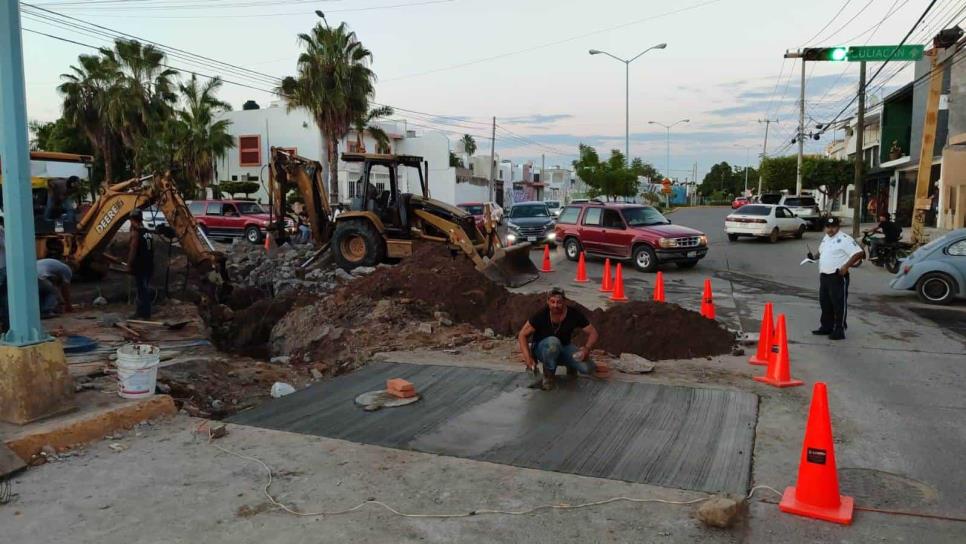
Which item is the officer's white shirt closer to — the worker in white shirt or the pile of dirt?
the worker in white shirt

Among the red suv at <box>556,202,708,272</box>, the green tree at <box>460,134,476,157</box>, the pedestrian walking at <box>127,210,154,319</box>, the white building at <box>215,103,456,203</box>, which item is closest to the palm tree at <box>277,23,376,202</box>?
the white building at <box>215,103,456,203</box>

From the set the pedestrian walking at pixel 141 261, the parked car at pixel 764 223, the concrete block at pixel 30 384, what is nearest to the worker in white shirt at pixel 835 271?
the concrete block at pixel 30 384

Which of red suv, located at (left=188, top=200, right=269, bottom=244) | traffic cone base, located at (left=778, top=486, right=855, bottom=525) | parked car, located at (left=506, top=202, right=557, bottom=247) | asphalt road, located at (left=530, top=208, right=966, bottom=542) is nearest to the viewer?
traffic cone base, located at (left=778, top=486, right=855, bottom=525)

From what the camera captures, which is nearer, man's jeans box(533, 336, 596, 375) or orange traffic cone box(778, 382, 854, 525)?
orange traffic cone box(778, 382, 854, 525)

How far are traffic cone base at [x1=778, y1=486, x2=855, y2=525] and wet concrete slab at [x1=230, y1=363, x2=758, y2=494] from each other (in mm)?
315

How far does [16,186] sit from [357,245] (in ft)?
33.8

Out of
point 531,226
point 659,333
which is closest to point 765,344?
point 659,333

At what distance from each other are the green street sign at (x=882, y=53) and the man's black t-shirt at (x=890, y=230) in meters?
6.69

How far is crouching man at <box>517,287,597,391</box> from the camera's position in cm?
711

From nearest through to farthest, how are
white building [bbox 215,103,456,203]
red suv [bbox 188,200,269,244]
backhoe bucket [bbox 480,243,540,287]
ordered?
backhoe bucket [bbox 480,243,540,287]
red suv [bbox 188,200,269,244]
white building [bbox 215,103,456,203]

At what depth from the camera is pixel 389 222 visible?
15.9m

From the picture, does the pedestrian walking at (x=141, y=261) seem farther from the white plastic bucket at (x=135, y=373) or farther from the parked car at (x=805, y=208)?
the parked car at (x=805, y=208)

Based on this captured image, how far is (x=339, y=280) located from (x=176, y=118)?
37008 mm

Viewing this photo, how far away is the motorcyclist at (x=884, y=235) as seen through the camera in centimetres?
1803
